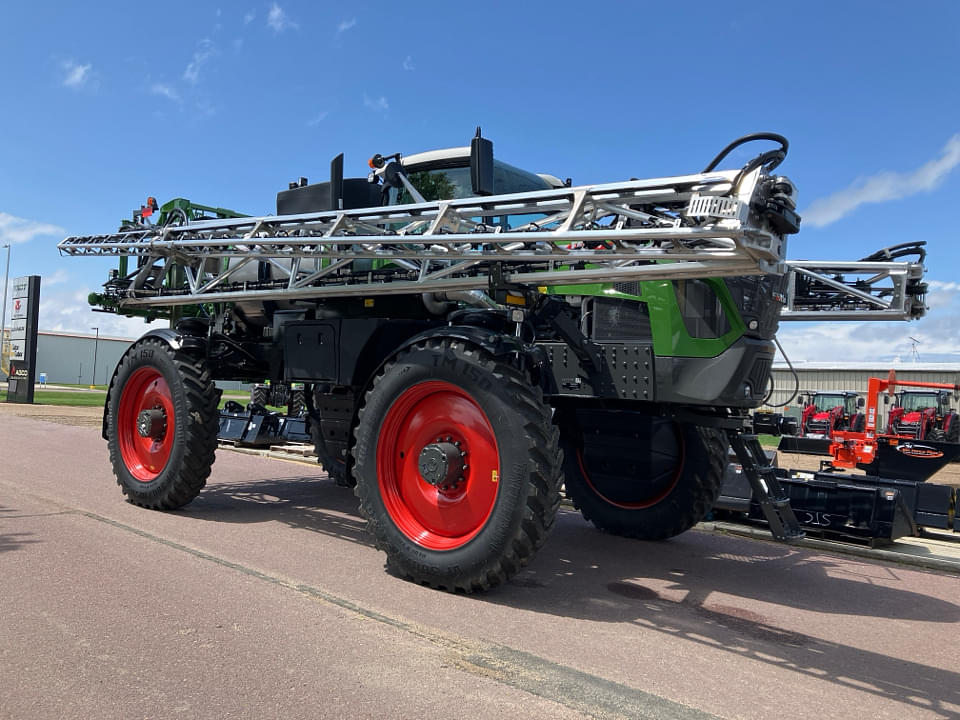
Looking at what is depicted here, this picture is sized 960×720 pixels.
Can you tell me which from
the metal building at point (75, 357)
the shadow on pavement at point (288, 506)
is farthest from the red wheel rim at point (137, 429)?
the metal building at point (75, 357)

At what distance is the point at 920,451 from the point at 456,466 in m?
10.1

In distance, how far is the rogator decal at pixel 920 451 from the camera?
38.2 feet

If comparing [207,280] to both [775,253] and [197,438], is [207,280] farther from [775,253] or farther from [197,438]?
[775,253]

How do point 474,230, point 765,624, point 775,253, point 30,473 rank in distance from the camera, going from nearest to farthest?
point 775,253 → point 765,624 → point 474,230 → point 30,473

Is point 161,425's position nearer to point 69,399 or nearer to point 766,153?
point 766,153

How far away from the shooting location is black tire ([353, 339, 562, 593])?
14.1ft

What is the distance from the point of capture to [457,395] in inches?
192

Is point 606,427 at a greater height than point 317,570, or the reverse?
point 606,427

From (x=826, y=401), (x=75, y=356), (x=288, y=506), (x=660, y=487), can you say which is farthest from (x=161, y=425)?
(x=75, y=356)

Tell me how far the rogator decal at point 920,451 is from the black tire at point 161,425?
34.3 ft

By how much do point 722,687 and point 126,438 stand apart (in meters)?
6.14

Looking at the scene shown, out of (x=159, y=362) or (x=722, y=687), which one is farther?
(x=159, y=362)

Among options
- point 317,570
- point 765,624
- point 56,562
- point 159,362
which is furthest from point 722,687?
point 159,362

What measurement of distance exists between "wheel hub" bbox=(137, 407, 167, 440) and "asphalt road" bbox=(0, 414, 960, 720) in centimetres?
81
